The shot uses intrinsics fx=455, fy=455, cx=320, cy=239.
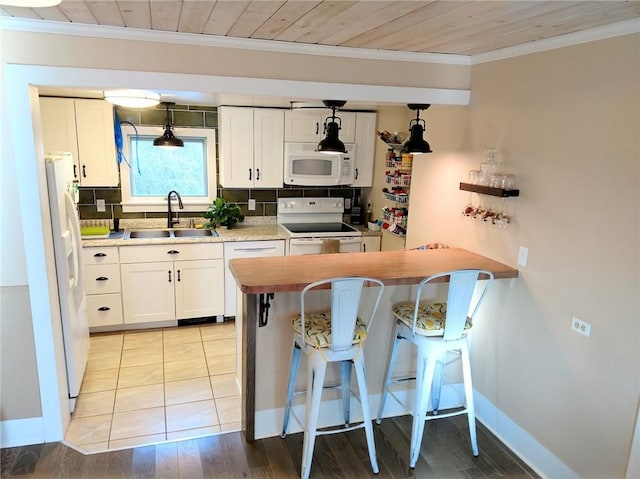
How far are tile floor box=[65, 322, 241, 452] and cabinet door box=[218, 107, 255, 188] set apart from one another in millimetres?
1472

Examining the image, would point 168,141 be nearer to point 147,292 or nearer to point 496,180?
point 147,292

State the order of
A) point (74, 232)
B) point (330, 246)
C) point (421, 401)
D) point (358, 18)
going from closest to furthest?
point (358, 18) < point (421, 401) < point (74, 232) < point (330, 246)

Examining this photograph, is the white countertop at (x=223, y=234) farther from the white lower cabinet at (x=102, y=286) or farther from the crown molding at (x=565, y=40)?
the crown molding at (x=565, y=40)

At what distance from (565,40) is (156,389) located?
331 centimetres

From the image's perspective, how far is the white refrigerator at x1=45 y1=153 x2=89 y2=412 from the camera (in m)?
2.56

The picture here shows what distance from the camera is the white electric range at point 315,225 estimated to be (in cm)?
441

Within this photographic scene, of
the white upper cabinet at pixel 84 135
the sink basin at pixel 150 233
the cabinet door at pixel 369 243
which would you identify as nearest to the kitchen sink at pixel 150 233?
the sink basin at pixel 150 233

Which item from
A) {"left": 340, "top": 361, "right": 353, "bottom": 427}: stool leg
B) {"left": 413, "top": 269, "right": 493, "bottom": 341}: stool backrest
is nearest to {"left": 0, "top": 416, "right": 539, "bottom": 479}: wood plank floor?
{"left": 340, "top": 361, "right": 353, "bottom": 427}: stool leg

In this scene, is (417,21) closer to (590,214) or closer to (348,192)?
(590,214)

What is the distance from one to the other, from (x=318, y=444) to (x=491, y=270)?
145 centimetres

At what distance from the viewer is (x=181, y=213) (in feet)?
15.4

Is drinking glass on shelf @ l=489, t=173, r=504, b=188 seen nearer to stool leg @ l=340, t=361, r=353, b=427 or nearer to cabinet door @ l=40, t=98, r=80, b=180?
stool leg @ l=340, t=361, r=353, b=427

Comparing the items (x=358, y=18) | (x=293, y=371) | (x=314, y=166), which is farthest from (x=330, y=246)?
(x=358, y=18)

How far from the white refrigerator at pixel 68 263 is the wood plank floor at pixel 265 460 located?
0.52 meters
